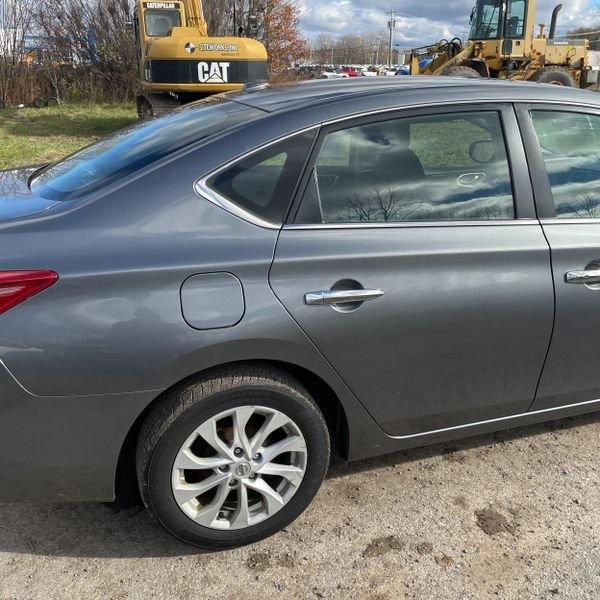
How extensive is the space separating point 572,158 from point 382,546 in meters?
1.86

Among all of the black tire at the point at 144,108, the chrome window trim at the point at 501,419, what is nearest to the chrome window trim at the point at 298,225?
the chrome window trim at the point at 501,419

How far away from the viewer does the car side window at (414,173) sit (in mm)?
2463

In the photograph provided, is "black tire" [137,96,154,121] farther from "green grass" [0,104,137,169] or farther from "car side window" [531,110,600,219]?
"car side window" [531,110,600,219]

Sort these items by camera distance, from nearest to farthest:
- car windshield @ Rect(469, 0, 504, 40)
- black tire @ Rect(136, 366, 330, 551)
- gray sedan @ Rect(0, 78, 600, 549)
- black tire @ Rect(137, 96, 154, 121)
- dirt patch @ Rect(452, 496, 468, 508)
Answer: gray sedan @ Rect(0, 78, 600, 549) → black tire @ Rect(136, 366, 330, 551) → dirt patch @ Rect(452, 496, 468, 508) → black tire @ Rect(137, 96, 154, 121) → car windshield @ Rect(469, 0, 504, 40)

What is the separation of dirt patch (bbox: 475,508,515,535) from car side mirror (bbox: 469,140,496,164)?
148 centimetres

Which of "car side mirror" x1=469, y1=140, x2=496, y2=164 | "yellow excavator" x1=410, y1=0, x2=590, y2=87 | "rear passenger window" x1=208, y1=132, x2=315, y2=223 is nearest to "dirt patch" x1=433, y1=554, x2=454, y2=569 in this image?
"rear passenger window" x1=208, y1=132, x2=315, y2=223

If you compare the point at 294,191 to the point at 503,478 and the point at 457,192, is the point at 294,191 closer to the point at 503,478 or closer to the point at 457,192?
the point at 457,192

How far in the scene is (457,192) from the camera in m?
2.67

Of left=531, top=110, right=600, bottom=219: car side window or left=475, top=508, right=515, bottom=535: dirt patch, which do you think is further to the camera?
left=531, top=110, right=600, bottom=219: car side window

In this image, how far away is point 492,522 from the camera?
8.86 feet

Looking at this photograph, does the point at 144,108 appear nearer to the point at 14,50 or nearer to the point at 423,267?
the point at 14,50

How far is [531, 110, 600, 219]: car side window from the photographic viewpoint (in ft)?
9.14

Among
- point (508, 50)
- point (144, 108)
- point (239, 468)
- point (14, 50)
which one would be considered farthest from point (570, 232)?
point (14, 50)

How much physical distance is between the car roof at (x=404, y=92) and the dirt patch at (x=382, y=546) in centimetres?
172
